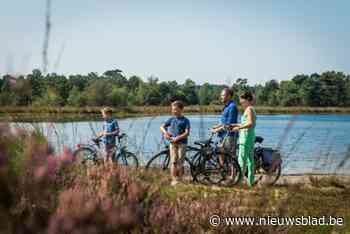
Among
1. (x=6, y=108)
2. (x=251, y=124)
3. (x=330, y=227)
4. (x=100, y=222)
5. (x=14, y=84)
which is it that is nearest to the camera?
(x=100, y=222)

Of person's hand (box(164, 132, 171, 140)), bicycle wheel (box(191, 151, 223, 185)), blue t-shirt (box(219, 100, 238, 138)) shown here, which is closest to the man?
blue t-shirt (box(219, 100, 238, 138))

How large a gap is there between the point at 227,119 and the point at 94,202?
6.86m

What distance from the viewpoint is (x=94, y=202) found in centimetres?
157

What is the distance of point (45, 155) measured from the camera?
1451mm

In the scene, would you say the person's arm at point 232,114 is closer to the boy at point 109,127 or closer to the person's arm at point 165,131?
the person's arm at point 165,131

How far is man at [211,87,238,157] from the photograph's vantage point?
826 cm

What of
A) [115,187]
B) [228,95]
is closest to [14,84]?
[115,187]

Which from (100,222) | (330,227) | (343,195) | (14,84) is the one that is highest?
(14,84)

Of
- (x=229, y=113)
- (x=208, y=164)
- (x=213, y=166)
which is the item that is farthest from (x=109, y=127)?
(x=229, y=113)

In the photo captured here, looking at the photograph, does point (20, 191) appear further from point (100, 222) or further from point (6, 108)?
point (6, 108)

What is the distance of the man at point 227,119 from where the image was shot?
27.1 feet

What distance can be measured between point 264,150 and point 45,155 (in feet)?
25.3

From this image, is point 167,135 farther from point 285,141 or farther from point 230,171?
point 285,141

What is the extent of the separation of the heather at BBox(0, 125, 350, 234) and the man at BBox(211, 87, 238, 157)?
1.66m
